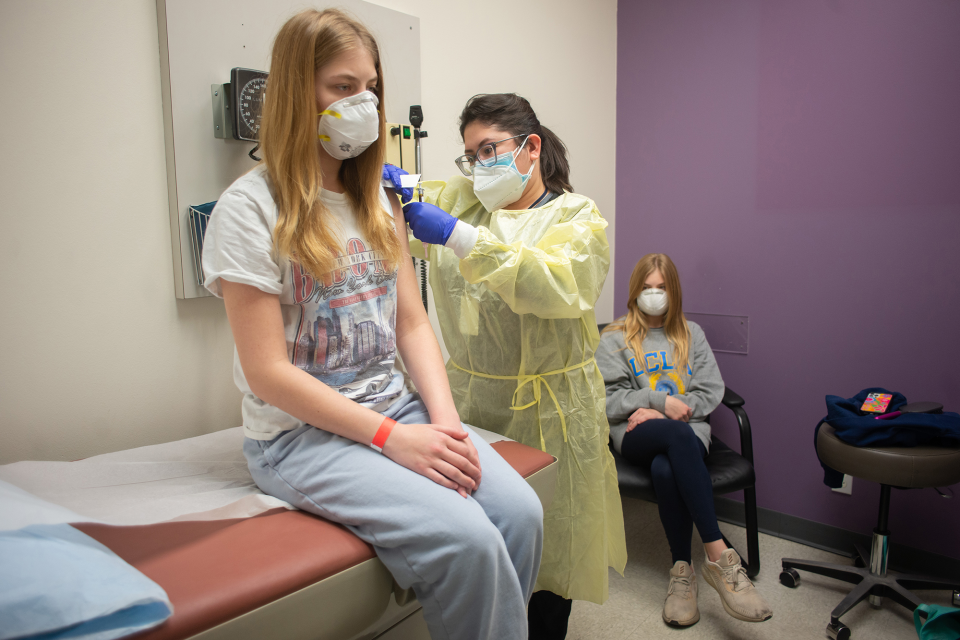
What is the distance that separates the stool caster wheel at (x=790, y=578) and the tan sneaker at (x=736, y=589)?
327 mm

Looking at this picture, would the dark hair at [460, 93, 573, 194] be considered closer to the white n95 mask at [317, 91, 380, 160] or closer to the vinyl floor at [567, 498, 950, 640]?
the white n95 mask at [317, 91, 380, 160]

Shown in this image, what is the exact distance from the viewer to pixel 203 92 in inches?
57.0

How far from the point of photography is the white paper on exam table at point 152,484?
996 millimetres

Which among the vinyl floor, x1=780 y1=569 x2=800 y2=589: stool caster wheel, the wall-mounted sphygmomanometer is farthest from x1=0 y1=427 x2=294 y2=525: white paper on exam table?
x1=780 y1=569 x2=800 y2=589: stool caster wheel

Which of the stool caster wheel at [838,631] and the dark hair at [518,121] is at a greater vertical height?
the dark hair at [518,121]

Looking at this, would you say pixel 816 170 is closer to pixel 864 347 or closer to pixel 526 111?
pixel 864 347

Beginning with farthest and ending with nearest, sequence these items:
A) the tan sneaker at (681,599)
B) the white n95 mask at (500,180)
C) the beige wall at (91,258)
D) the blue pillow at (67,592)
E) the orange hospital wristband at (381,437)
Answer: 1. the tan sneaker at (681,599)
2. the white n95 mask at (500,180)
3. the beige wall at (91,258)
4. the orange hospital wristband at (381,437)
5. the blue pillow at (67,592)

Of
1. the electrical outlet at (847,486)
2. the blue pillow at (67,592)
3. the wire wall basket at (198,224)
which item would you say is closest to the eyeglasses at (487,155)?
the wire wall basket at (198,224)

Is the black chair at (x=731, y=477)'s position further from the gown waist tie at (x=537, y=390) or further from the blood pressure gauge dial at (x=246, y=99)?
the blood pressure gauge dial at (x=246, y=99)

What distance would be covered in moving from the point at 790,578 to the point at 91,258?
2357 millimetres

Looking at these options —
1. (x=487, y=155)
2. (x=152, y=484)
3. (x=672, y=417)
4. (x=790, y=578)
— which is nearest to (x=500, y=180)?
(x=487, y=155)

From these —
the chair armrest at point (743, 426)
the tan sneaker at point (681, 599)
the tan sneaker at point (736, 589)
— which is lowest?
the tan sneaker at point (681, 599)

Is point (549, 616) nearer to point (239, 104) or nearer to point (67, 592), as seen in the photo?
point (67, 592)

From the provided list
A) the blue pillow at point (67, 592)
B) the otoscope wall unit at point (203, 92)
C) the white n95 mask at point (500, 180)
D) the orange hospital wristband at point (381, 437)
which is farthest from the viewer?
the white n95 mask at point (500, 180)
